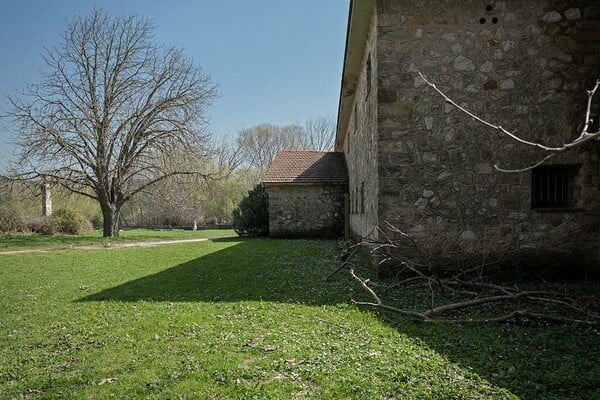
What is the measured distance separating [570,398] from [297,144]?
45.1m

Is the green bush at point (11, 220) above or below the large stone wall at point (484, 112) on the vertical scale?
below

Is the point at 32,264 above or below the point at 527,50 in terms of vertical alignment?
below

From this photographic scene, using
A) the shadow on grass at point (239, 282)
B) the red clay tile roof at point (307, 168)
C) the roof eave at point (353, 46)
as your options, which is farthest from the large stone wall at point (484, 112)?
Result: the red clay tile roof at point (307, 168)

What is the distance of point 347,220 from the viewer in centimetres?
1650

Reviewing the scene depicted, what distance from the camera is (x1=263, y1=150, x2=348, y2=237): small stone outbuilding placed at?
57.3 ft

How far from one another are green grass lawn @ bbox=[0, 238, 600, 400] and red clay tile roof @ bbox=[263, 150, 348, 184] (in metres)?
11.0

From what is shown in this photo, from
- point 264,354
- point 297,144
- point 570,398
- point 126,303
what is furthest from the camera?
point 297,144

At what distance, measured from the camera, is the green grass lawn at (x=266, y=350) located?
311cm

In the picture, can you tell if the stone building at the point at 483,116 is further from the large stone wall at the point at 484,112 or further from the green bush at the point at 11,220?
the green bush at the point at 11,220

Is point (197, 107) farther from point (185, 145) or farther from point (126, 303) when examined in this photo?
point (126, 303)

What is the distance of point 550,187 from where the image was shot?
7.13 m

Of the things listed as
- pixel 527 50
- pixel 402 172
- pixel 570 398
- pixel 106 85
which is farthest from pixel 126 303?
pixel 106 85

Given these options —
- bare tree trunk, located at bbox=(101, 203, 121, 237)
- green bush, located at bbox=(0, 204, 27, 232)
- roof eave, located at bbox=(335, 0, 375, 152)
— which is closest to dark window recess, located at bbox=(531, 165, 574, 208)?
roof eave, located at bbox=(335, 0, 375, 152)

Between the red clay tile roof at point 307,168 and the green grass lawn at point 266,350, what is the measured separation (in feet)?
36.1
